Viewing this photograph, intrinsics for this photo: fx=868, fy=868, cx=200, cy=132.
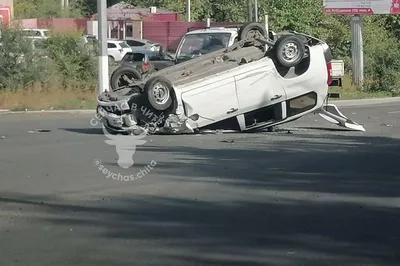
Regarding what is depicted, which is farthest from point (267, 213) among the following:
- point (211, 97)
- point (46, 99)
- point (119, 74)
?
point (46, 99)

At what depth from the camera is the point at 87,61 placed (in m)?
30.1

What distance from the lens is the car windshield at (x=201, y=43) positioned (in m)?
25.4

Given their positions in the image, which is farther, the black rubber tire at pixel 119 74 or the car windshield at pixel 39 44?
the car windshield at pixel 39 44

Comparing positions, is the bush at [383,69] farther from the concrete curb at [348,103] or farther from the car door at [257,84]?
the car door at [257,84]

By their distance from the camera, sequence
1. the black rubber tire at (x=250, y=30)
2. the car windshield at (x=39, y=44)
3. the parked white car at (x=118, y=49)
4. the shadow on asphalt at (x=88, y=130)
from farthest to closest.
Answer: the parked white car at (x=118, y=49) → the car windshield at (x=39, y=44) → the black rubber tire at (x=250, y=30) → the shadow on asphalt at (x=88, y=130)

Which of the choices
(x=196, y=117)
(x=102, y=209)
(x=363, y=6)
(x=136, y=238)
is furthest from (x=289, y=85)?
(x=363, y=6)

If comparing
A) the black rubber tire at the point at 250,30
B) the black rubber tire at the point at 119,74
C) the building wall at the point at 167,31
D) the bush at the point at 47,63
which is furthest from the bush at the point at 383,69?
the building wall at the point at 167,31

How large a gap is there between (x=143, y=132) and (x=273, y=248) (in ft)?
32.3

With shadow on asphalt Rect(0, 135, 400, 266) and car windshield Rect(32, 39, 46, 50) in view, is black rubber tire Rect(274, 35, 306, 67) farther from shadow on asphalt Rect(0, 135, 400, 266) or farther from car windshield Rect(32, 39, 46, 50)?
car windshield Rect(32, 39, 46, 50)

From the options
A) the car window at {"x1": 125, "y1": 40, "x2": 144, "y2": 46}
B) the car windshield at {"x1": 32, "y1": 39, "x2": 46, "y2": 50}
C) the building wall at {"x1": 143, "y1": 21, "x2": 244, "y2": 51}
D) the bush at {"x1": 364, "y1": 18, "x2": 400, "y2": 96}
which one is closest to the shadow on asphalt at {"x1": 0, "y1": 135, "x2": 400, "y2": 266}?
the car windshield at {"x1": 32, "y1": 39, "x2": 46, "y2": 50}

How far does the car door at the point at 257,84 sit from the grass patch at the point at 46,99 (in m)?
9.86

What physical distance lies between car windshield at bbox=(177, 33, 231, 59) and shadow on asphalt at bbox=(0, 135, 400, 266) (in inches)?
439

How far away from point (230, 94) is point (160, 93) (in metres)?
1.44

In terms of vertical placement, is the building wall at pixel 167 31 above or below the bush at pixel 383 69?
above
